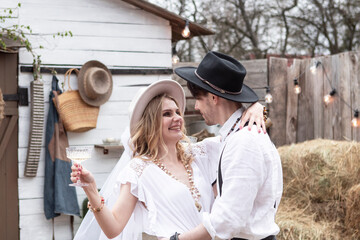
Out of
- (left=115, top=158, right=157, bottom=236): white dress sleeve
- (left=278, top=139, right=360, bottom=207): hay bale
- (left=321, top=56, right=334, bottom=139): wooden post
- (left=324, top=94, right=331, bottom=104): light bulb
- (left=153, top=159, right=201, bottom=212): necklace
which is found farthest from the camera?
(left=321, top=56, right=334, bottom=139): wooden post

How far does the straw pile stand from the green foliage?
2.83 meters

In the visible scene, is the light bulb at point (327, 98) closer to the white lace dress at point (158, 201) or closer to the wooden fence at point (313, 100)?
the wooden fence at point (313, 100)

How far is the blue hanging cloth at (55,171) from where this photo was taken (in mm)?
4969

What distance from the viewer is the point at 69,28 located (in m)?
5.22

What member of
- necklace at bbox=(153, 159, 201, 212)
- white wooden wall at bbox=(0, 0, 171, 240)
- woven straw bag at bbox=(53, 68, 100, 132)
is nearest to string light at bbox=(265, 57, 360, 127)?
white wooden wall at bbox=(0, 0, 171, 240)

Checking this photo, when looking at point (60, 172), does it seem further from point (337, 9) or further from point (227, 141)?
point (337, 9)

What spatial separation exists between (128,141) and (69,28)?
2.80m

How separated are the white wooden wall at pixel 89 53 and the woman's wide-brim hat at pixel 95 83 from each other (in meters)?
0.12

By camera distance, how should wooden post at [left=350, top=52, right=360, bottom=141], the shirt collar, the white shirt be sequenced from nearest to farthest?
the white shirt
the shirt collar
wooden post at [left=350, top=52, right=360, bottom=141]

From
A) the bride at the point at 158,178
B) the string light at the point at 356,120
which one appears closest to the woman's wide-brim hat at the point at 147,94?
the bride at the point at 158,178

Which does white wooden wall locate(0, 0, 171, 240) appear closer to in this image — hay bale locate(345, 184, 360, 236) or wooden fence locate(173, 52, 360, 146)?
wooden fence locate(173, 52, 360, 146)

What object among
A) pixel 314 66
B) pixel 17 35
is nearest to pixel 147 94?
pixel 17 35

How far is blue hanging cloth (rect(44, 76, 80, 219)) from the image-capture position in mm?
4969

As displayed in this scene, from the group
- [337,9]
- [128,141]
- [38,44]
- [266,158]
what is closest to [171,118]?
[128,141]
